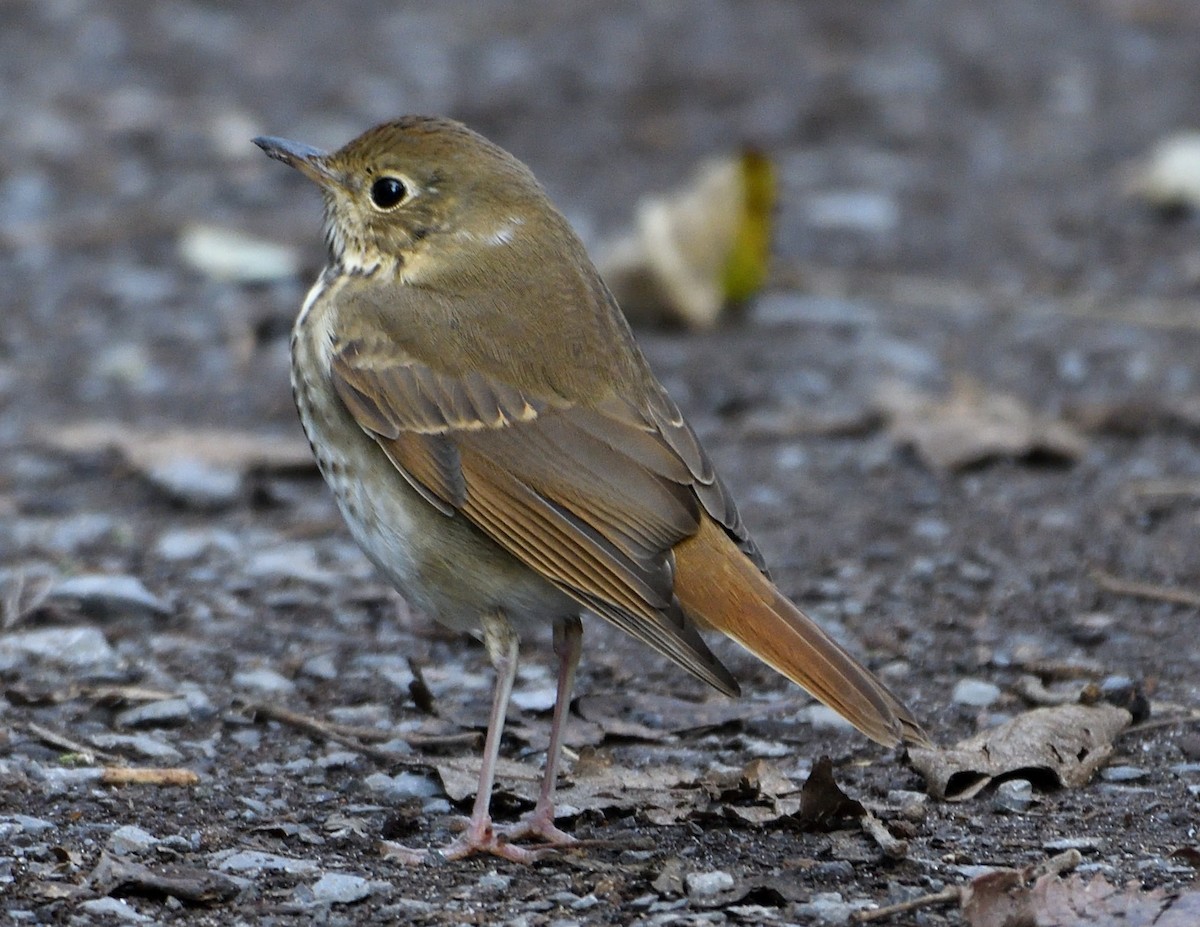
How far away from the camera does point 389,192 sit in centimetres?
534

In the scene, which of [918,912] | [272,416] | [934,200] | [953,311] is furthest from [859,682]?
[934,200]

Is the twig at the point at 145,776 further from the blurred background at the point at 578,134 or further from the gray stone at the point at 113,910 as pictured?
the blurred background at the point at 578,134

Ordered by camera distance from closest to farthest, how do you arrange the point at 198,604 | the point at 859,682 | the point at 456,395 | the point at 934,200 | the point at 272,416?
the point at 859,682 < the point at 456,395 < the point at 198,604 < the point at 272,416 < the point at 934,200

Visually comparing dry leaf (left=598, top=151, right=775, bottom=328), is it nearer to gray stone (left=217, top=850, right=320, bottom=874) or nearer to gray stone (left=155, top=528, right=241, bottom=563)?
gray stone (left=155, top=528, right=241, bottom=563)

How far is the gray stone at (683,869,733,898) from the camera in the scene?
411 cm

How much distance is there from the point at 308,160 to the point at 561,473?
1.31 meters

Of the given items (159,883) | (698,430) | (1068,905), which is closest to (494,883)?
(159,883)

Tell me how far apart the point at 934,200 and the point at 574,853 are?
7192 mm

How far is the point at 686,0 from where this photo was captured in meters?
13.5

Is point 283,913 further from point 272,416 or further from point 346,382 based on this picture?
point 272,416

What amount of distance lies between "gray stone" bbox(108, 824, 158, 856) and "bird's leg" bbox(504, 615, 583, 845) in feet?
2.57

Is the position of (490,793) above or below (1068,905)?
above

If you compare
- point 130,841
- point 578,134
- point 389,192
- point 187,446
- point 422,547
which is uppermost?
point 578,134

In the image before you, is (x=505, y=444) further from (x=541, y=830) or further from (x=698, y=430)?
(x=698, y=430)
